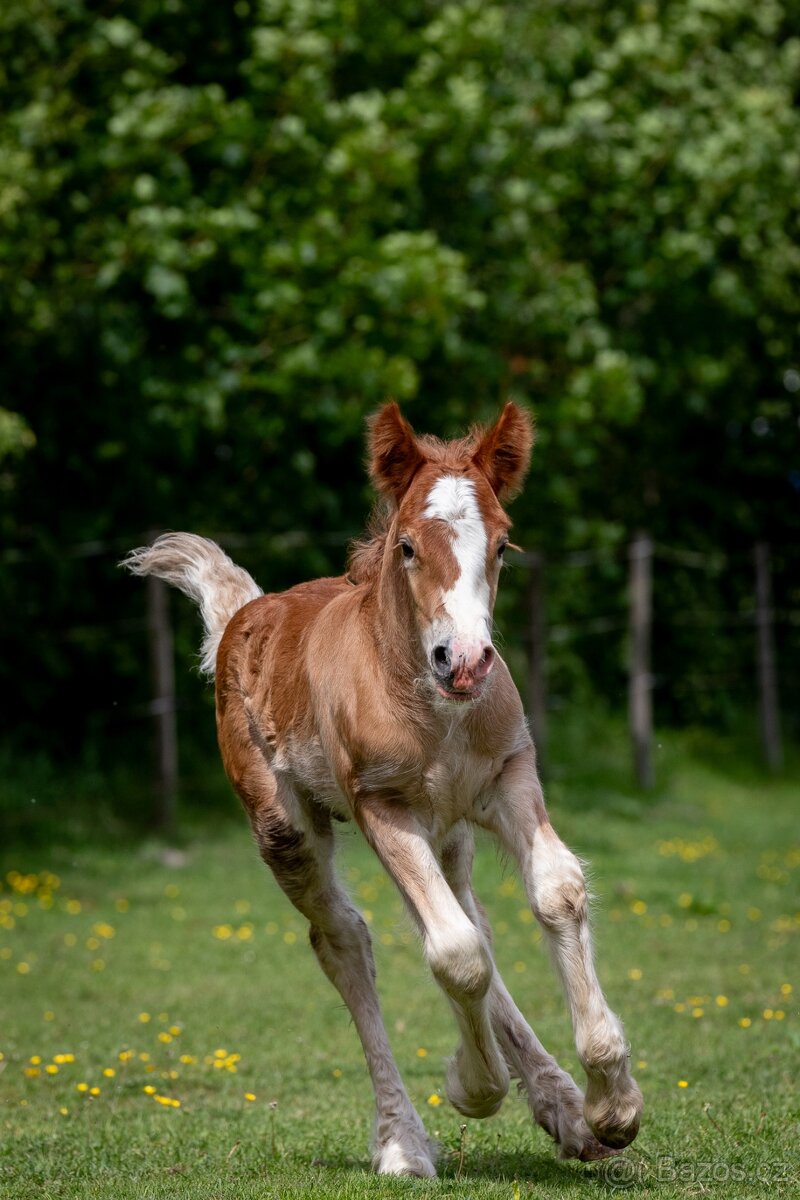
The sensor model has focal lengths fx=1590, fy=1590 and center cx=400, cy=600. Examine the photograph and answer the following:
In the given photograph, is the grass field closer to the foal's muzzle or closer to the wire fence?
the foal's muzzle

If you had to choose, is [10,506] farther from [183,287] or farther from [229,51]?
[229,51]

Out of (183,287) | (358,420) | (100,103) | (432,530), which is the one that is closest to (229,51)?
(100,103)

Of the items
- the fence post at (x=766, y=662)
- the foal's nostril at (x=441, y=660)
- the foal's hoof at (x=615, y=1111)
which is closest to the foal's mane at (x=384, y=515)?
the foal's nostril at (x=441, y=660)

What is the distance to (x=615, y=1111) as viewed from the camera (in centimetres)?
443

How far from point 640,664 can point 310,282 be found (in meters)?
5.84

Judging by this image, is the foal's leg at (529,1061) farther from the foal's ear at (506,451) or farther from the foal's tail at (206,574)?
the foal's tail at (206,574)

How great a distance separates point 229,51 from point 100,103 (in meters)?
1.50

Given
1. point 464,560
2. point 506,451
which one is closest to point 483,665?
point 464,560

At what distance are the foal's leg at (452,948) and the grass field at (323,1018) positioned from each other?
27 centimetres

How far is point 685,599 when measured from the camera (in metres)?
19.7

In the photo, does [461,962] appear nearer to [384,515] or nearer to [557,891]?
[557,891]

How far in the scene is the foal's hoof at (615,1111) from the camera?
4.42 meters

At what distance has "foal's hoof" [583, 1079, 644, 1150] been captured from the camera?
4422 mm

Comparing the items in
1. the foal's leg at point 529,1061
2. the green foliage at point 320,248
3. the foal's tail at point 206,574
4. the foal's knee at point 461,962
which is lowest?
the foal's leg at point 529,1061
